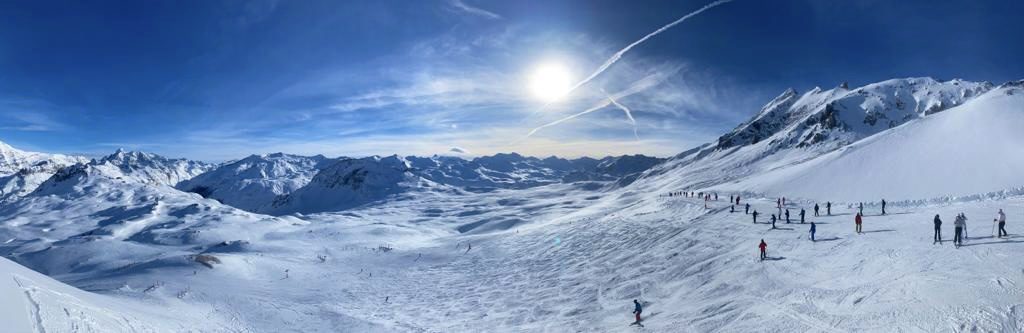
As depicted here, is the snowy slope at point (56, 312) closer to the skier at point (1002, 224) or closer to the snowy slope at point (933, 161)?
the skier at point (1002, 224)

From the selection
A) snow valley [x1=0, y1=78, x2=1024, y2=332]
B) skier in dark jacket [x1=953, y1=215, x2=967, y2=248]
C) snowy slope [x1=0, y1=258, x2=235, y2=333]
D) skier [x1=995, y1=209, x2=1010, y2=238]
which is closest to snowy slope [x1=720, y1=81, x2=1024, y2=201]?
snow valley [x1=0, y1=78, x2=1024, y2=332]

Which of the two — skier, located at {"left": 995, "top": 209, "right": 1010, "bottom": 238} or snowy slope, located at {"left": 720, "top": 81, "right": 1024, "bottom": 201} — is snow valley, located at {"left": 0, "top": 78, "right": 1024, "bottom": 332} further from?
skier, located at {"left": 995, "top": 209, "right": 1010, "bottom": 238}

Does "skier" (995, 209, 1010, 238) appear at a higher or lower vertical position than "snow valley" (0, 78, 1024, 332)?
higher

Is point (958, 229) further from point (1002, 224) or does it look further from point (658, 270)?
point (658, 270)

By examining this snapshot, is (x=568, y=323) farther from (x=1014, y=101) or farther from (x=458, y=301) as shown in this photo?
(x=1014, y=101)

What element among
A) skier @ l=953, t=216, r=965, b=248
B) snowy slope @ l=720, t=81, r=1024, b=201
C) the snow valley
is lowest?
the snow valley

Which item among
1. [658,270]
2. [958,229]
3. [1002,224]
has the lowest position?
[658,270]

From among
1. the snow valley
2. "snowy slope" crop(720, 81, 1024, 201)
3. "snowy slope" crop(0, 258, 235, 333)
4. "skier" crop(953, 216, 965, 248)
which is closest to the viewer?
"snowy slope" crop(0, 258, 235, 333)

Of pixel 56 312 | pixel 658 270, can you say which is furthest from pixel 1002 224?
pixel 56 312

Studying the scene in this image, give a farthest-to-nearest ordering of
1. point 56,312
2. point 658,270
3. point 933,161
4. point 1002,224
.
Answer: point 933,161 < point 658,270 < point 1002,224 < point 56,312

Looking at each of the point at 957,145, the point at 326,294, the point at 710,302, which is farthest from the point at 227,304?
the point at 957,145

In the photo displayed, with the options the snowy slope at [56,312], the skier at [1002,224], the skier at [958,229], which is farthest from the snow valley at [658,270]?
the skier at [1002,224]

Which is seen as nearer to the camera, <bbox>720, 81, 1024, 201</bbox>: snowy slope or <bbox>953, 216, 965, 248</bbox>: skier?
<bbox>953, 216, 965, 248</bbox>: skier

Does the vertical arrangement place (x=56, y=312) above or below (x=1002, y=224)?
below
